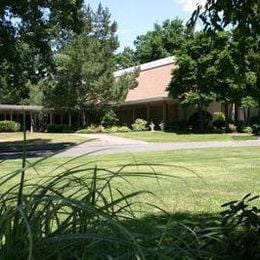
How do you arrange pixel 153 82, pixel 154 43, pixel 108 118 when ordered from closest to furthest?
pixel 108 118 < pixel 153 82 < pixel 154 43

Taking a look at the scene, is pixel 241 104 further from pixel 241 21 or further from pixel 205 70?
pixel 241 21

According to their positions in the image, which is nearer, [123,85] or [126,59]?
[123,85]

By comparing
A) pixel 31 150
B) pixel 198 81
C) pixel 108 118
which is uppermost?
pixel 198 81

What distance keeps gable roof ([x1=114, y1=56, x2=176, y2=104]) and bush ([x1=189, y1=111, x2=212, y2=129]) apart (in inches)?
114

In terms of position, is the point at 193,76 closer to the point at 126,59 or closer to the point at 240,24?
the point at 240,24

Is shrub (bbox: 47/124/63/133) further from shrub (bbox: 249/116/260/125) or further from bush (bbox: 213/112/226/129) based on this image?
shrub (bbox: 249/116/260/125)

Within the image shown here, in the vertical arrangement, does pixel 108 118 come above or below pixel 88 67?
below

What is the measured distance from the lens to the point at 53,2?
29750 millimetres

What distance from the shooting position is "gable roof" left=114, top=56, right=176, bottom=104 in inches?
2104

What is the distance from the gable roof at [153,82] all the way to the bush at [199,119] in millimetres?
2898

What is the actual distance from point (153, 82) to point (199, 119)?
8.33 metres

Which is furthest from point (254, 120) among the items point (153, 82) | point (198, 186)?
point (198, 186)

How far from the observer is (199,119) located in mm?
50094

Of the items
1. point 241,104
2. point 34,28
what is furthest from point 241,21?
point 241,104
